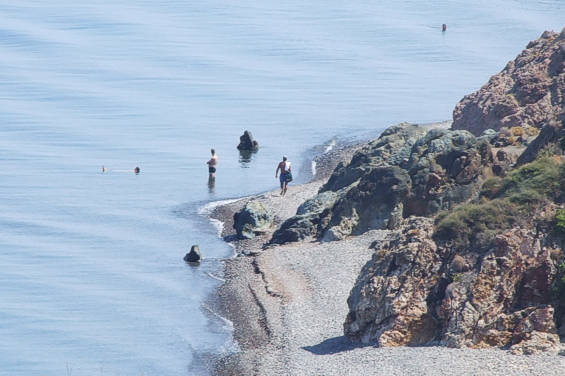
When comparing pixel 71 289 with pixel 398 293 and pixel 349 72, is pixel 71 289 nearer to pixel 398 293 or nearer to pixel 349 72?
pixel 398 293

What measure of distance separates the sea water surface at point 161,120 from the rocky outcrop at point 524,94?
13031mm

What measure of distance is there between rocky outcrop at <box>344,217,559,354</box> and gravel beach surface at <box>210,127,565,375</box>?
1.80 ft

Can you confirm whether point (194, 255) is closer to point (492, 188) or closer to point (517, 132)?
point (517, 132)

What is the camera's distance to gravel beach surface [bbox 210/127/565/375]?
23.6 meters

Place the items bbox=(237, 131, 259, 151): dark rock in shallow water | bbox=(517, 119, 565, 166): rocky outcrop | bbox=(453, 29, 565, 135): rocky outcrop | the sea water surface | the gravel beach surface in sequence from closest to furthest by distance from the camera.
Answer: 1. the gravel beach surface
2. bbox=(517, 119, 565, 166): rocky outcrop
3. the sea water surface
4. bbox=(453, 29, 565, 135): rocky outcrop
5. bbox=(237, 131, 259, 151): dark rock in shallow water

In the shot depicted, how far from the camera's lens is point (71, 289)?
3684 centimetres

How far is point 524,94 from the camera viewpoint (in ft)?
143

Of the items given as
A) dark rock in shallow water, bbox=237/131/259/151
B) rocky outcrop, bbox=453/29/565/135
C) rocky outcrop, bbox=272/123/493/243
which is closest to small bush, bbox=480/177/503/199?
rocky outcrop, bbox=272/123/493/243

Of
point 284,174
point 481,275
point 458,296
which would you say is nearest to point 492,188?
point 481,275

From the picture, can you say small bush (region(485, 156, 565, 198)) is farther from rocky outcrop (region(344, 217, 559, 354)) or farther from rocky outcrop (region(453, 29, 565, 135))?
rocky outcrop (region(453, 29, 565, 135))

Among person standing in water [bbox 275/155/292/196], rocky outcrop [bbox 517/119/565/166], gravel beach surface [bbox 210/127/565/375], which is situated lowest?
gravel beach surface [bbox 210/127/565/375]

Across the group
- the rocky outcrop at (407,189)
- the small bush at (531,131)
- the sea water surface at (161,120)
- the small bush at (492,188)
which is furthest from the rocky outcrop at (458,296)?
the small bush at (531,131)

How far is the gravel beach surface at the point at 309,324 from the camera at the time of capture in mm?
23641

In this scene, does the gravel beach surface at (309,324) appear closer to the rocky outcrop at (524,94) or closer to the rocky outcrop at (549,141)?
the rocky outcrop at (549,141)
